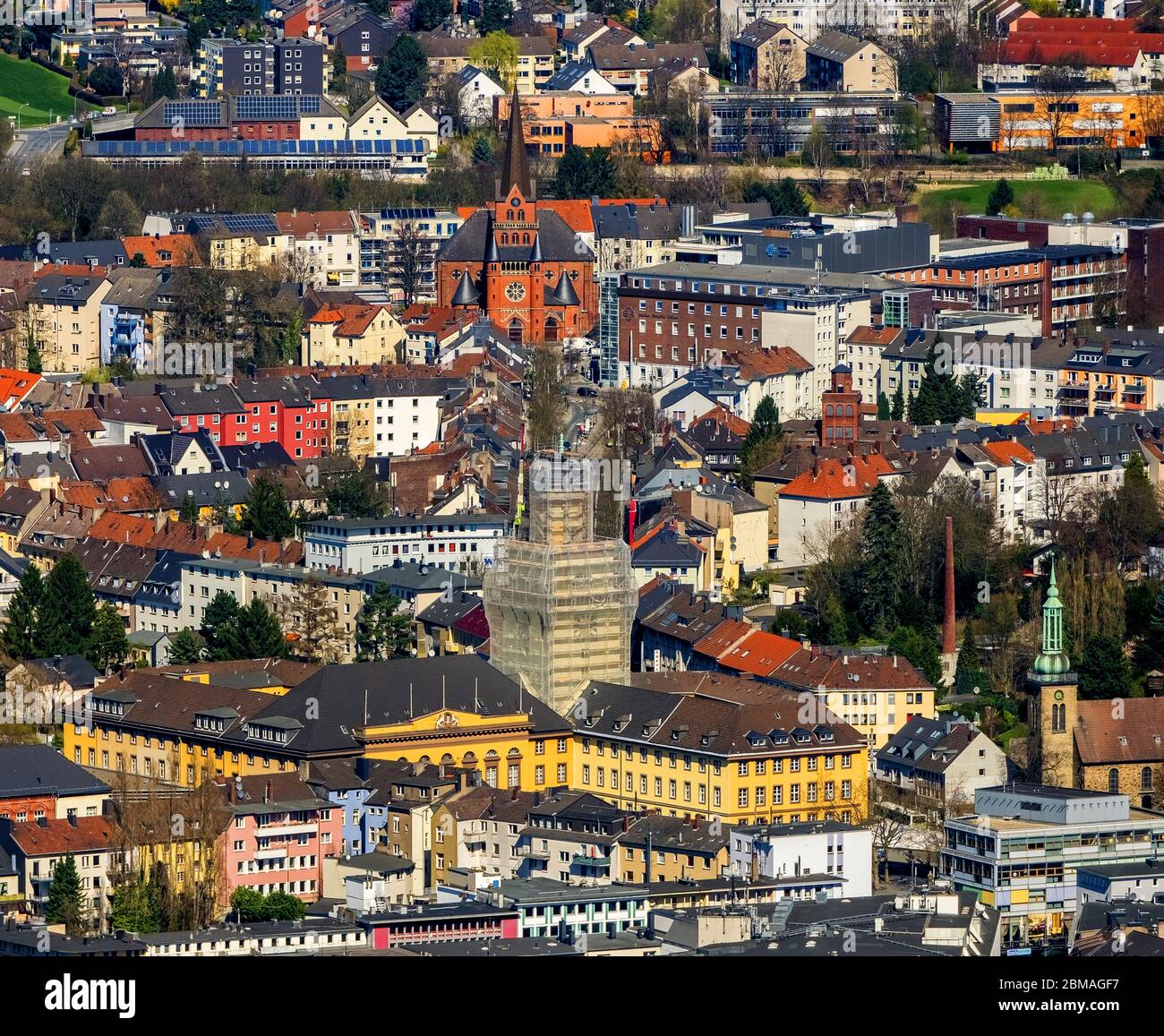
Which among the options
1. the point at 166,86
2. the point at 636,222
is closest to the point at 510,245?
the point at 636,222

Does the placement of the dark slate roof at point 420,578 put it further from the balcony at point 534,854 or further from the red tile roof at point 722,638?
the balcony at point 534,854

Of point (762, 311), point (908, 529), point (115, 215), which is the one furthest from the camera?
point (115, 215)

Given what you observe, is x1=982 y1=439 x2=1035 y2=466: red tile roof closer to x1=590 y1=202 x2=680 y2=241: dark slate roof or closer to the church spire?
x1=590 y1=202 x2=680 y2=241: dark slate roof

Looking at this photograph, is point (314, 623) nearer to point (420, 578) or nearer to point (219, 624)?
point (219, 624)

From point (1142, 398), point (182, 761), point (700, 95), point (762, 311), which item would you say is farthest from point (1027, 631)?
point (700, 95)

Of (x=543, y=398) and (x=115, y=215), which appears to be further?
(x=115, y=215)
